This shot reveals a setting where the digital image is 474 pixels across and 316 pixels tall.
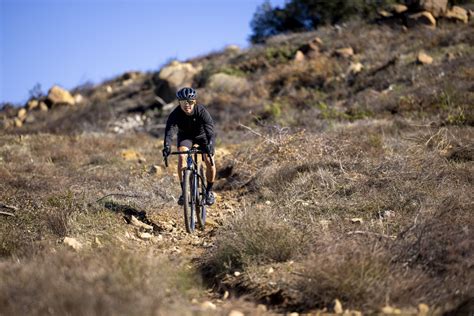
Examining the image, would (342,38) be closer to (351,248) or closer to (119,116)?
(119,116)

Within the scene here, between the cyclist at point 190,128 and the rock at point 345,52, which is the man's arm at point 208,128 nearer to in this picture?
the cyclist at point 190,128

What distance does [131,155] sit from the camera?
42.3 ft

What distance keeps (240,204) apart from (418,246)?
403 centimetres

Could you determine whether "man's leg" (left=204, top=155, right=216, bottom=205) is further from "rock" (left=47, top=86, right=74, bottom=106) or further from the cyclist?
"rock" (left=47, top=86, right=74, bottom=106)

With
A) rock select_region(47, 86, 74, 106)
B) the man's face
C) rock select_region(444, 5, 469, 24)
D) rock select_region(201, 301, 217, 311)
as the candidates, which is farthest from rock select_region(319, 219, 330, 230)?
rock select_region(47, 86, 74, 106)

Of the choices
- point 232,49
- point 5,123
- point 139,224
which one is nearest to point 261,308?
point 139,224

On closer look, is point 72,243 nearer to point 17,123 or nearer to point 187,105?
point 187,105

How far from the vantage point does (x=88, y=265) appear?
4.29 m

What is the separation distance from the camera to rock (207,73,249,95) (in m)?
21.8

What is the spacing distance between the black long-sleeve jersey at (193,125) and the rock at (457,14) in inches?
737

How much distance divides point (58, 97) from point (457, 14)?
19.5 m

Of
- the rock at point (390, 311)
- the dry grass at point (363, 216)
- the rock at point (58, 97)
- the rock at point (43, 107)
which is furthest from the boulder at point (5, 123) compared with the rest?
the rock at point (390, 311)

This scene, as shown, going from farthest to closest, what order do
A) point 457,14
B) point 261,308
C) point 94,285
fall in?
point 457,14 → point 261,308 → point 94,285

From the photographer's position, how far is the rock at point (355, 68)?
19453mm
